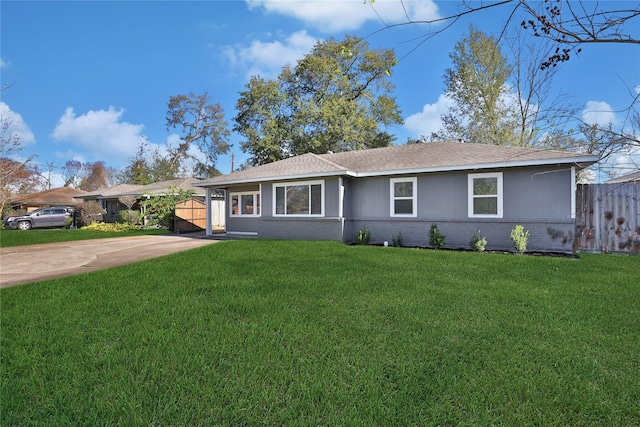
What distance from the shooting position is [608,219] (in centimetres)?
907

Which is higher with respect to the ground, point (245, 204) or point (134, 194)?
point (134, 194)

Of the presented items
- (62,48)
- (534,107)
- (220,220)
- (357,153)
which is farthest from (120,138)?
(534,107)

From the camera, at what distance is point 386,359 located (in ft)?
9.27

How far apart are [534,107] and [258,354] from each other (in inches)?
805

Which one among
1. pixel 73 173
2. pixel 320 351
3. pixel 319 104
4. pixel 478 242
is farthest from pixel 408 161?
pixel 73 173

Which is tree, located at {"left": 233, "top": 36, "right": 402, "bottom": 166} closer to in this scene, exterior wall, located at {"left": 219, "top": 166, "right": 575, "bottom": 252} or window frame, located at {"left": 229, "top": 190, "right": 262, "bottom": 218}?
window frame, located at {"left": 229, "top": 190, "right": 262, "bottom": 218}

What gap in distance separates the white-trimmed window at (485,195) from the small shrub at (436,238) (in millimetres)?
1163

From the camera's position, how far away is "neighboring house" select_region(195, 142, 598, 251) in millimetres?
9023

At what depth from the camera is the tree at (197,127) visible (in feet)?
119

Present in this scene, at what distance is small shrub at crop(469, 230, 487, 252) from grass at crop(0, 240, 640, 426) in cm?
366

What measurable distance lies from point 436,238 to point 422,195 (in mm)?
1656

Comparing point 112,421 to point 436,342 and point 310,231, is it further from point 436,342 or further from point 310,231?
point 310,231

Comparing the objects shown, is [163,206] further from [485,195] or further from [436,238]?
[485,195]

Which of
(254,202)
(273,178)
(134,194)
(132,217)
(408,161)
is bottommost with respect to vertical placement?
(132,217)
